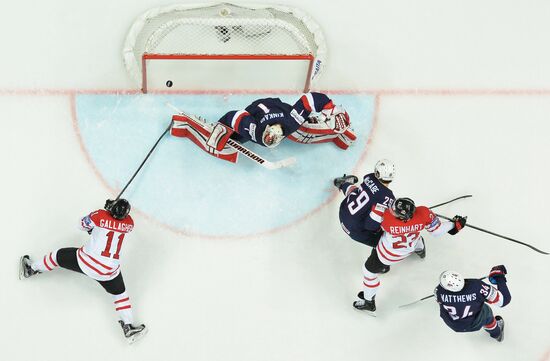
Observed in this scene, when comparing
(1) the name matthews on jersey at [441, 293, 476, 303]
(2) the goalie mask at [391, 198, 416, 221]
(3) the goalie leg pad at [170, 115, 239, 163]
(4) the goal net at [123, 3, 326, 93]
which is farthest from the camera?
(4) the goal net at [123, 3, 326, 93]

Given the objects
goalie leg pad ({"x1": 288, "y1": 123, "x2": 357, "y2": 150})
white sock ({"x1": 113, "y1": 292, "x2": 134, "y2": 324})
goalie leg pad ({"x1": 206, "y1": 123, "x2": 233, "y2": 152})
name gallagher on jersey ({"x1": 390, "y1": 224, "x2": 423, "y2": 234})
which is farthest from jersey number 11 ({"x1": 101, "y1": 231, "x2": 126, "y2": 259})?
name gallagher on jersey ({"x1": 390, "y1": 224, "x2": 423, "y2": 234})

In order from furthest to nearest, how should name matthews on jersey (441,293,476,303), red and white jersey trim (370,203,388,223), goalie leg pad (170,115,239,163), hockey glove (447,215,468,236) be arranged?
goalie leg pad (170,115,239,163)
hockey glove (447,215,468,236)
red and white jersey trim (370,203,388,223)
name matthews on jersey (441,293,476,303)

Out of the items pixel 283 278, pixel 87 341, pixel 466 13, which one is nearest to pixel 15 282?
pixel 87 341

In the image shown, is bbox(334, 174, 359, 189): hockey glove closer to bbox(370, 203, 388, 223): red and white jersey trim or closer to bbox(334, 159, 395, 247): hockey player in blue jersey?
bbox(334, 159, 395, 247): hockey player in blue jersey

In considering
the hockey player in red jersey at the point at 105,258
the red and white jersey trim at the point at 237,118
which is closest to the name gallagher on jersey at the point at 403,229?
the red and white jersey trim at the point at 237,118

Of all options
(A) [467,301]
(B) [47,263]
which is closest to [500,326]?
(A) [467,301]

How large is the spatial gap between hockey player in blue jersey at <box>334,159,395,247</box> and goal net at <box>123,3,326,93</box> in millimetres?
970

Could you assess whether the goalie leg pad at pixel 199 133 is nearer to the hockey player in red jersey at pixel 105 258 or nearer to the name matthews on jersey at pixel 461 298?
the hockey player in red jersey at pixel 105 258

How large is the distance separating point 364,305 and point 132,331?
4.73ft

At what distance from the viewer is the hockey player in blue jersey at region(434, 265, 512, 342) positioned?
5164mm

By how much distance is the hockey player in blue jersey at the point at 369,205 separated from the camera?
534cm

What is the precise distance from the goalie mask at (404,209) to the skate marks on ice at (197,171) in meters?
0.86

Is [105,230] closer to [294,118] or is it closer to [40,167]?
[40,167]

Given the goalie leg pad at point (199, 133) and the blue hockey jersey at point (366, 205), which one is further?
the goalie leg pad at point (199, 133)
